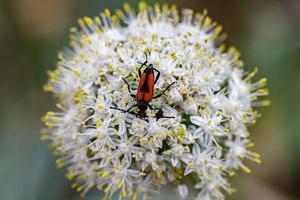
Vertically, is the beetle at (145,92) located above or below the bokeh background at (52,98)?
below

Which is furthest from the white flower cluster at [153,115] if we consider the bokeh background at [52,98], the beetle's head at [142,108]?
the bokeh background at [52,98]

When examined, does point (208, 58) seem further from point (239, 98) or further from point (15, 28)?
point (15, 28)

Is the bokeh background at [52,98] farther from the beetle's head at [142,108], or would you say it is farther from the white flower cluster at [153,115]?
the beetle's head at [142,108]

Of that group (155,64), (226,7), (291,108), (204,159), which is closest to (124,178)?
(204,159)

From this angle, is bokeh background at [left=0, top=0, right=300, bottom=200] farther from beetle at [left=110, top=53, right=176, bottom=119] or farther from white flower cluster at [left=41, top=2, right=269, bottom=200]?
beetle at [left=110, top=53, right=176, bottom=119]

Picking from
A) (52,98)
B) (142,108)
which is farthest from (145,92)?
(52,98)

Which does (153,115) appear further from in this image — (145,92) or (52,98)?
(52,98)

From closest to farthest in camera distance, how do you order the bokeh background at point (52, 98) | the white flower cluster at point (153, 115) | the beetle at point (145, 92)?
the beetle at point (145, 92) < the white flower cluster at point (153, 115) < the bokeh background at point (52, 98)
